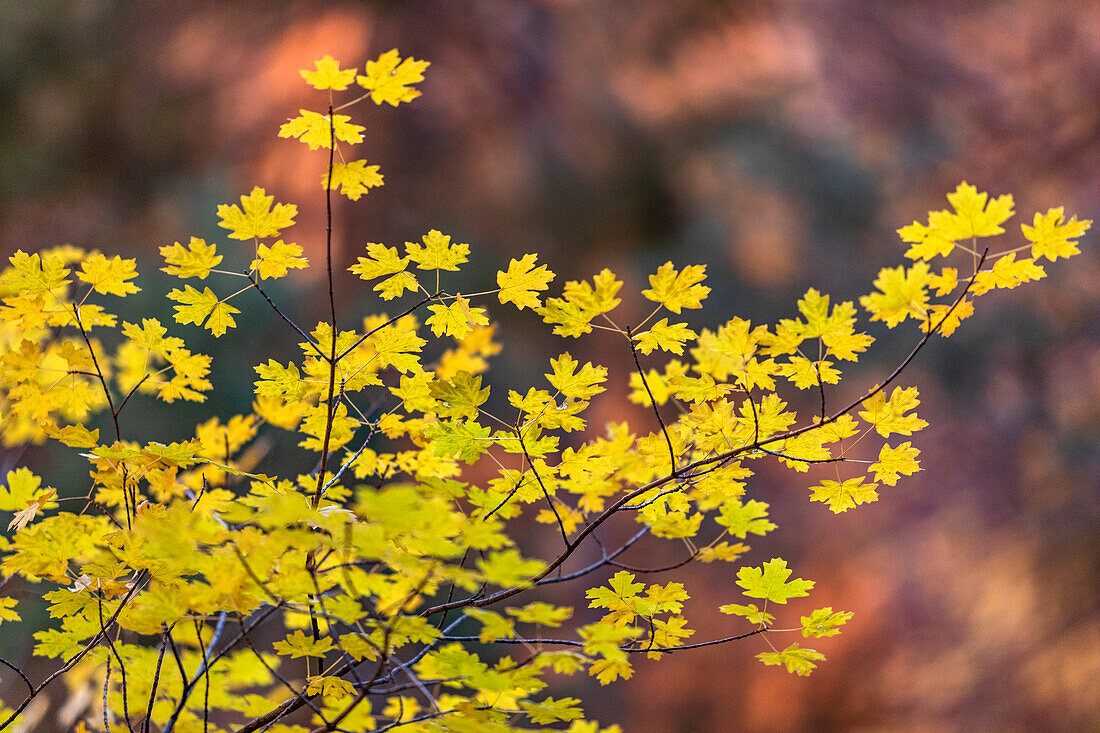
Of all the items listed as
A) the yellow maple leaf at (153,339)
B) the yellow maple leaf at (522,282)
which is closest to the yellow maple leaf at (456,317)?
the yellow maple leaf at (522,282)

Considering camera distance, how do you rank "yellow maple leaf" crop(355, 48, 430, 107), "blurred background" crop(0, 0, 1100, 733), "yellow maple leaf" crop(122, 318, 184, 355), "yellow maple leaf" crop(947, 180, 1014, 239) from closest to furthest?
"yellow maple leaf" crop(947, 180, 1014, 239) < "yellow maple leaf" crop(355, 48, 430, 107) < "yellow maple leaf" crop(122, 318, 184, 355) < "blurred background" crop(0, 0, 1100, 733)

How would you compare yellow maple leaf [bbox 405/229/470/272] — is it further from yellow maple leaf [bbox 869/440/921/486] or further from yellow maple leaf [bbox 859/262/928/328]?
yellow maple leaf [bbox 869/440/921/486]

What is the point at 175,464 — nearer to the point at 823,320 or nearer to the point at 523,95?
the point at 823,320

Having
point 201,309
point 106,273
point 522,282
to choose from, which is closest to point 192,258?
point 201,309

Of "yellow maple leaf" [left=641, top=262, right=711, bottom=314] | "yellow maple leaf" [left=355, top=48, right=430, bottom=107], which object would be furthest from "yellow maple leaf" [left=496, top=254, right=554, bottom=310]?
"yellow maple leaf" [left=355, top=48, right=430, bottom=107]

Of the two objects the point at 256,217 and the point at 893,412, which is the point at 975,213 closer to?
the point at 893,412

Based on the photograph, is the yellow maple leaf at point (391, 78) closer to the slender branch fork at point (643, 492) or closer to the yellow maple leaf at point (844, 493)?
the slender branch fork at point (643, 492)

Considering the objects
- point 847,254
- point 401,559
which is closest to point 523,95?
point 847,254
